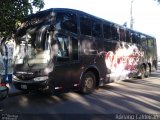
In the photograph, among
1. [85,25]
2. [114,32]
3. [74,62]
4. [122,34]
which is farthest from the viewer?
[122,34]

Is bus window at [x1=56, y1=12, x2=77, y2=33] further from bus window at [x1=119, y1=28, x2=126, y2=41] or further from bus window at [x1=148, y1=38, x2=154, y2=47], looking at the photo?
bus window at [x1=148, y1=38, x2=154, y2=47]

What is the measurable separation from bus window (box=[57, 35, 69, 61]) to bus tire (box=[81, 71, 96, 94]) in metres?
1.47

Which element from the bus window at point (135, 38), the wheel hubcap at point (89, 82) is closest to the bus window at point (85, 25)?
the wheel hubcap at point (89, 82)

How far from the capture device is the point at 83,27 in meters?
11.0

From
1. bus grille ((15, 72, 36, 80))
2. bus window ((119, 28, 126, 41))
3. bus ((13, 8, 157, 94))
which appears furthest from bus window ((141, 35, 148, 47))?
bus grille ((15, 72, 36, 80))

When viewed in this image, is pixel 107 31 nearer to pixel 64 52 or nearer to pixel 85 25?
pixel 85 25

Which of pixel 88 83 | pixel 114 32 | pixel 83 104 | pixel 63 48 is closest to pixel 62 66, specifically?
pixel 63 48

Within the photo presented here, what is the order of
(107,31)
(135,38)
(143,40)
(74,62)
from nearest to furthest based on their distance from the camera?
(74,62), (107,31), (135,38), (143,40)

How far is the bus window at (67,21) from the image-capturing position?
32.4ft

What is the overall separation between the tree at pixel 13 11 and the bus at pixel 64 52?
330 millimetres

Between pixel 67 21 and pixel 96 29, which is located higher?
pixel 67 21

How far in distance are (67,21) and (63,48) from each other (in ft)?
3.55

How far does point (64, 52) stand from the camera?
32.2 ft

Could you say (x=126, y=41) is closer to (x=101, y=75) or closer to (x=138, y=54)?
(x=138, y=54)
